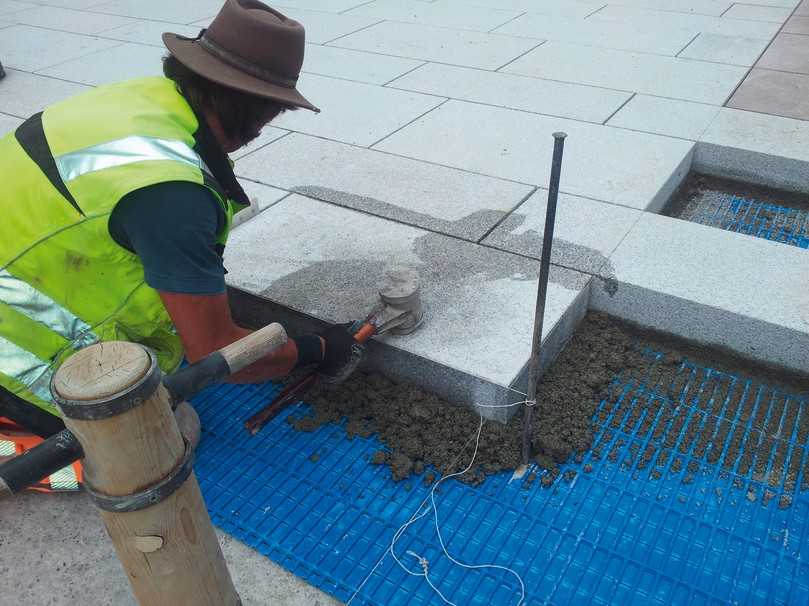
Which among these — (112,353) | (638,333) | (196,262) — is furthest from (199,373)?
(638,333)

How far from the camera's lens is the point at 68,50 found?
6699mm

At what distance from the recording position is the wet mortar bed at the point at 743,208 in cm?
401

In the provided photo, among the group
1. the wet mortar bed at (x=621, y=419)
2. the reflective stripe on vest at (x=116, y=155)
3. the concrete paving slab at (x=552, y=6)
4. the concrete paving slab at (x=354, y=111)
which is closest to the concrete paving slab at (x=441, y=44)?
the concrete paving slab at (x=354, y=111)

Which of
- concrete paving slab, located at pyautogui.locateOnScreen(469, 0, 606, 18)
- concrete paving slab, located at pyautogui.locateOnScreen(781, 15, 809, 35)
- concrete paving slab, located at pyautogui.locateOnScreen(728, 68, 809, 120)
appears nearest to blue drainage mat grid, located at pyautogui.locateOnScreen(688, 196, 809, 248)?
concrete paving slab, located at pyautogui.locateOnScreen(728, 68, 809, 120)

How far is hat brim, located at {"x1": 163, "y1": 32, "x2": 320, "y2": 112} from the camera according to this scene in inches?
81.8

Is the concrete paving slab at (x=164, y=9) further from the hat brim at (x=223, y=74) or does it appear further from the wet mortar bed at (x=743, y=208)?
the hat brim at (x=223, y=74)

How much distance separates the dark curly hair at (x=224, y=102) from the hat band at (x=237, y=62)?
0.07 meters

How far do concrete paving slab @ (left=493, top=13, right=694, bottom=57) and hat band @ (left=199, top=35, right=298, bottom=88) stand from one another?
4.92 metres

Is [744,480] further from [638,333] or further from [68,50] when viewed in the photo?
[68,50]

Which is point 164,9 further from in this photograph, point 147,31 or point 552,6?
point 552,6

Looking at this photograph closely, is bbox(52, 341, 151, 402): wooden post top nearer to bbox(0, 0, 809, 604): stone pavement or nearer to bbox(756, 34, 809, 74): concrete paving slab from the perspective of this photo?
bbox(0, 0, 809, 604): stone pavement

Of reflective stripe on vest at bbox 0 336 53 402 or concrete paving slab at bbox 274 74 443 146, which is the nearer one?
reflective stripe on vest at bbox 0 336 53 402

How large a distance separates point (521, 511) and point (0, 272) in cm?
195

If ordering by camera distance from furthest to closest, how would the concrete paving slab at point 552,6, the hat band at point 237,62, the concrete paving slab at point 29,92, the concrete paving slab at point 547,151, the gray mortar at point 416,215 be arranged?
the concrete paving slab at point 552,6
the concrete paving slab at point 29,92
the concrete paving slab at point 547,151
the gray mortar at point 416,215
the hat band at point 237,62
